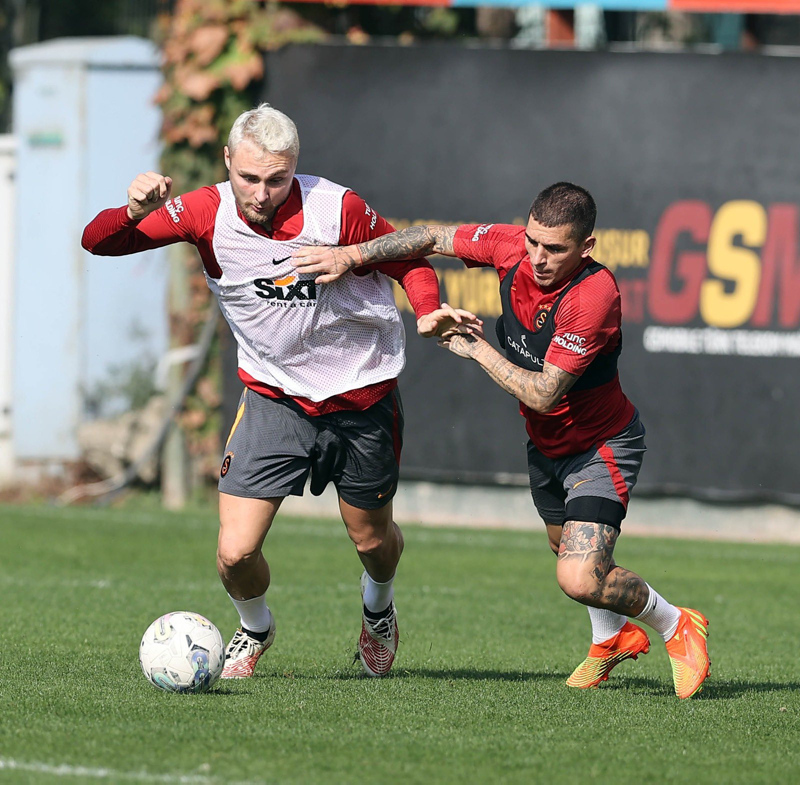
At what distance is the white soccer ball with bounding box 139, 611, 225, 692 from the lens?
18.5 feet

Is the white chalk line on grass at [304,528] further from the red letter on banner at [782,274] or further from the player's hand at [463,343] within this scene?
the player's hand at [463,343]

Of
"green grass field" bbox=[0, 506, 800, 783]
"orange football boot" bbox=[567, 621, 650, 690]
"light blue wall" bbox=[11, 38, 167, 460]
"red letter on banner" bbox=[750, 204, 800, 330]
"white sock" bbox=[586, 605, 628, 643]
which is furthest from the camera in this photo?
"light blue wall" bbox=[11, 38, 167, 460]

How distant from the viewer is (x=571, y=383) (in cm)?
579

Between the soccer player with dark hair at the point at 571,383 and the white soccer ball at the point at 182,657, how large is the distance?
58.8 inches

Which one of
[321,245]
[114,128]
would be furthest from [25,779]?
[114,128]

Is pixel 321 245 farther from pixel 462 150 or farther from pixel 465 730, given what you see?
pixel 462 150

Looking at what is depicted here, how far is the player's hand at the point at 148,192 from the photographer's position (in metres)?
5.74

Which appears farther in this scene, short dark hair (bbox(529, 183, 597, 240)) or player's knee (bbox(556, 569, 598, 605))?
player's knee (bbox(556, 569, 598, 605))

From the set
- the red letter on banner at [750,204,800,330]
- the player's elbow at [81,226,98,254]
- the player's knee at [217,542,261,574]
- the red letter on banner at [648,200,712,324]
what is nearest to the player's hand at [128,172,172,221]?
the player's elbow at [81,226,98,254]

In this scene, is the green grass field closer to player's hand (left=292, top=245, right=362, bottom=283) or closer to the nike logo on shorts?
the nike logo on shorts

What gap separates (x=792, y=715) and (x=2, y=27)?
21.4 metres

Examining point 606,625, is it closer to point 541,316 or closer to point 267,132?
point 541,316

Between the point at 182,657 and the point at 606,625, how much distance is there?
2033 millimetres

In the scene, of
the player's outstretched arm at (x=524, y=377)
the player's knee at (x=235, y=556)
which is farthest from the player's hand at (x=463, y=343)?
the player's knee at (x=235, y=556)
